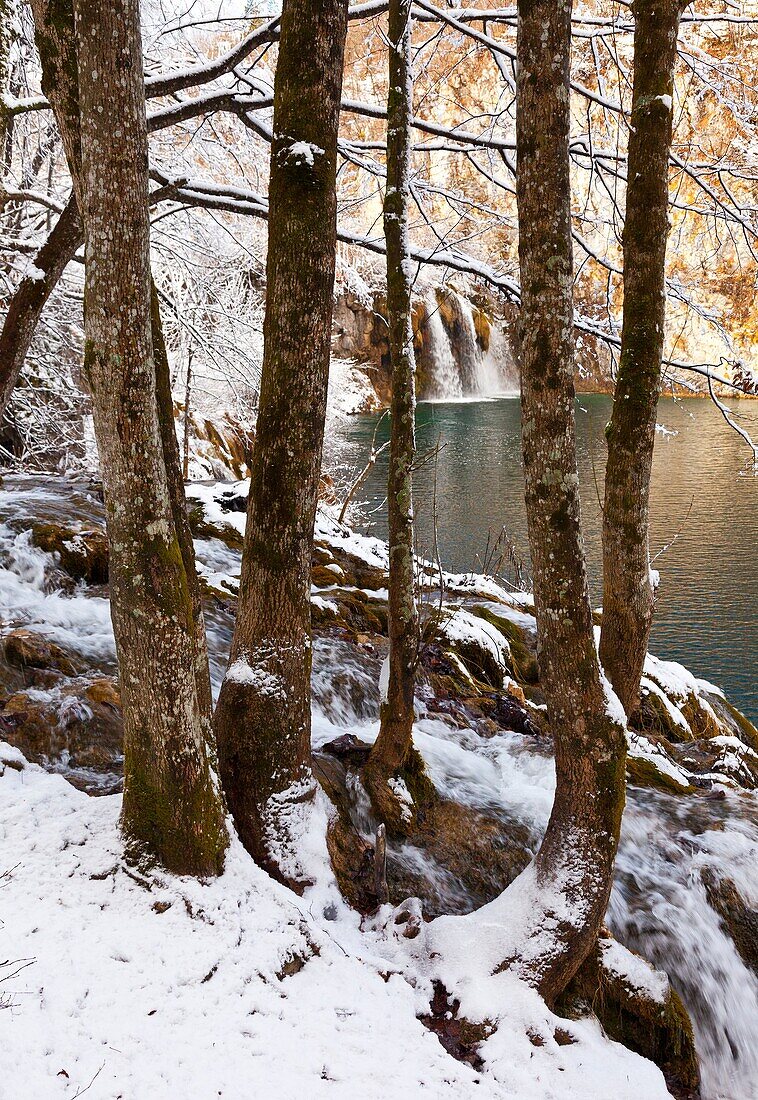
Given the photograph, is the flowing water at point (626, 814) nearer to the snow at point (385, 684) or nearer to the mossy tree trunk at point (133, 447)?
the snow at point (385, 684)

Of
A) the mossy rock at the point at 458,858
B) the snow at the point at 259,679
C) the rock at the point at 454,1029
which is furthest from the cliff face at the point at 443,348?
the rock at the point at 454,1029

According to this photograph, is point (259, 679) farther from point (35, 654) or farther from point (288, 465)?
point (35, 654)

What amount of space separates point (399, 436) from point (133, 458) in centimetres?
174

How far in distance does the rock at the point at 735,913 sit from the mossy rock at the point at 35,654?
4039mm

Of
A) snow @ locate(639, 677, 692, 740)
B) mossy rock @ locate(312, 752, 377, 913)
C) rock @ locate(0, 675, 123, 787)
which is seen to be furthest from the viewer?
snow @ locate(639, 677, 692, 740)

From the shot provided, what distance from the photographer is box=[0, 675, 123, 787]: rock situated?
3453 millimetres

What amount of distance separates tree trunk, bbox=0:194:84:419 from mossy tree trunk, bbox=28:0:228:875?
223 centimetres

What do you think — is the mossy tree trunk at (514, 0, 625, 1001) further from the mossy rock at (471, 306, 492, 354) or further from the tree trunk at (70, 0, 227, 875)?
the mossy rock at (471, 306, 492, 354)

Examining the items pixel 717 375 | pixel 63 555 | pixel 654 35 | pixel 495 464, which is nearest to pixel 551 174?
pixel 654 35

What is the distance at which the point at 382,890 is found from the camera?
3.27 metres

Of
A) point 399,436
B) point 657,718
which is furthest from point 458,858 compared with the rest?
point 657,718

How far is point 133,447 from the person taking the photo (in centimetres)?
241

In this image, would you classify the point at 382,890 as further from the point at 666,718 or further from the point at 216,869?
the point at 666,718

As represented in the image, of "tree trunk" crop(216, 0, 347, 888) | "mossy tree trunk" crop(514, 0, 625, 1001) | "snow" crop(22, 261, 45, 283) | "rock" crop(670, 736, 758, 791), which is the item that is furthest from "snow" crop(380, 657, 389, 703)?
"snow" crop(22, 261, 45, 283)
